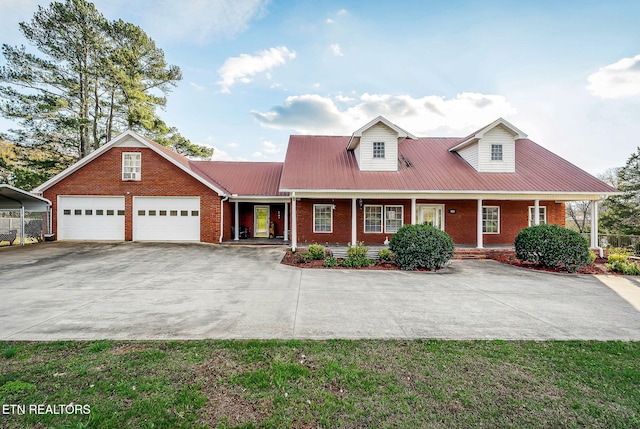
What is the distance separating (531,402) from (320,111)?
21860 millimetres

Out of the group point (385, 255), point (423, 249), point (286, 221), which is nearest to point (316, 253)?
point (385, 255)

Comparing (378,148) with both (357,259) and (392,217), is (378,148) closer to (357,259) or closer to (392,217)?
(392,217)

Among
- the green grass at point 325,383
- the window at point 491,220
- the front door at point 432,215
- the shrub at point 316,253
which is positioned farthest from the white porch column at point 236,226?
the window at point 491,220

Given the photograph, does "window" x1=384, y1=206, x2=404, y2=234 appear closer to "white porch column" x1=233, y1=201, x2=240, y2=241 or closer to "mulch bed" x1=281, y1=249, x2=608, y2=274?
"mulch bed" x1=281, y1=249, x2=608, y2=274

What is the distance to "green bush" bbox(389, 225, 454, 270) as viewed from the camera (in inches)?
395

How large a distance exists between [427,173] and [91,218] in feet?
60.6

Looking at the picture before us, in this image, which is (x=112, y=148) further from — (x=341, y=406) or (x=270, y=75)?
(x=341, y=406)

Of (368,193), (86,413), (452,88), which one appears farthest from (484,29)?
(86,413)

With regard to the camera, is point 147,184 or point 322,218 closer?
point 322,218

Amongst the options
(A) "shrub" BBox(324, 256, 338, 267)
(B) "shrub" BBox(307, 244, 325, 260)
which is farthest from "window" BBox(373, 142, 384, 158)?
(A) "shrub" BBox(324, 256, 338, 267)

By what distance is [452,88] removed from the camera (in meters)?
15.5

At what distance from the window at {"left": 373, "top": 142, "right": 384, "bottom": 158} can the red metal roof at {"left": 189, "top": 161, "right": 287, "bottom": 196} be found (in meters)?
5.59

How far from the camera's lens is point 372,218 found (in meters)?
15.2

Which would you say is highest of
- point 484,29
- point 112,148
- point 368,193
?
point 484,29
